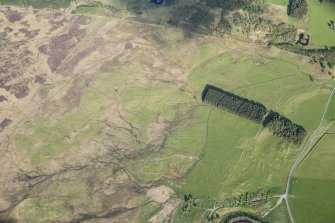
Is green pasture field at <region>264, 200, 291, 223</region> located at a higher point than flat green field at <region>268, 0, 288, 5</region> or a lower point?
lower

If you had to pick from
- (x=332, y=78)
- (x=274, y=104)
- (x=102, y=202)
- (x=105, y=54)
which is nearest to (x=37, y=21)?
(x=105, y=54)

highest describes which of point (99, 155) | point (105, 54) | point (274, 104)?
point (105, 54)

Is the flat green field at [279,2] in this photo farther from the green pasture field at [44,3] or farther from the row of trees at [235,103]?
the green pasture field at [44,3]

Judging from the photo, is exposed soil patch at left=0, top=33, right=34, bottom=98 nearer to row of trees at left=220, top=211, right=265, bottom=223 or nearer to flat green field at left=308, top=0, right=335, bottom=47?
row of trees at left=220, top=211, right=265, bottom=223

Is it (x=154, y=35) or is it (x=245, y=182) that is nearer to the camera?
(x=245, y=182)

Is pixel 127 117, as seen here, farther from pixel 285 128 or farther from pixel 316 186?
pixel 316 186

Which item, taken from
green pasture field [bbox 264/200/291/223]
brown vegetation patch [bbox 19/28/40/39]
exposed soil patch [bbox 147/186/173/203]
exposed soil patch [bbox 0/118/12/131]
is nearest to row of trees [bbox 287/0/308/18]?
green pasture field [bbox 264/200/291/223]

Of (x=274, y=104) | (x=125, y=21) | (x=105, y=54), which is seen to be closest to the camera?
(x=274, y=104)

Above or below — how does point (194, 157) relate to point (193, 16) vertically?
below

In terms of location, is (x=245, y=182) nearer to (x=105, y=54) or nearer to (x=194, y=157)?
(x=194, y=157)

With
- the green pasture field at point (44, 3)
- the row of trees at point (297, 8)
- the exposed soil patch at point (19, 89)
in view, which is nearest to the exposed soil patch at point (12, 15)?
the green pasture field at point (44, 3)
